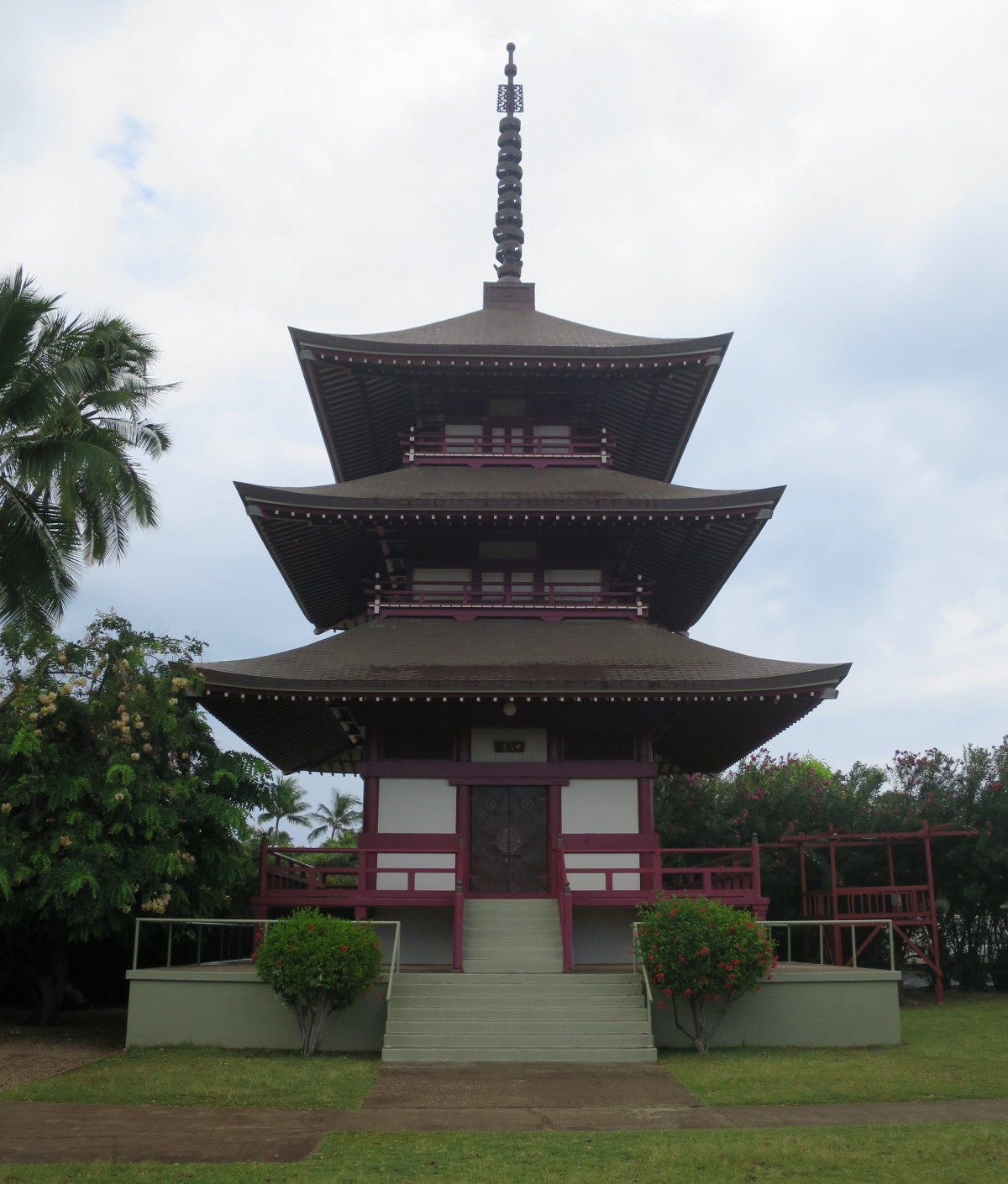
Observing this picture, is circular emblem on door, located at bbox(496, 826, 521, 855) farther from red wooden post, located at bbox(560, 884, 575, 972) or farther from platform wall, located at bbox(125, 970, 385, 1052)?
platform wall, located at bbox(125, 970, 385, 1052)

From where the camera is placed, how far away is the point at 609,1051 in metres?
15.5

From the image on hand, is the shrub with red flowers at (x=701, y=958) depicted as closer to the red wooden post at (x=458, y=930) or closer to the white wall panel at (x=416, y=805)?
the red wooden post at (x=458, y=930)

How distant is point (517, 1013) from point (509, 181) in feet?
78.3

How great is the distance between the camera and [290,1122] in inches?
468

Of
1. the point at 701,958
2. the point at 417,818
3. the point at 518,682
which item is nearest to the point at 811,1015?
the point at 701,958

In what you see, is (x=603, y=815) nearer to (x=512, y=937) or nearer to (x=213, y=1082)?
(x=512, y=937)

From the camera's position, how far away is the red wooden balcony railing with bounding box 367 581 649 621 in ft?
75.6

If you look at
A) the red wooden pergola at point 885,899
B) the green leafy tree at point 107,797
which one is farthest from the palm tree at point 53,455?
the red wooden pergola at point 885,899

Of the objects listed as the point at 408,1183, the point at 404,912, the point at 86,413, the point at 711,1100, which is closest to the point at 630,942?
the point at 404,912

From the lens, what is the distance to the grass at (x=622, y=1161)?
961cm

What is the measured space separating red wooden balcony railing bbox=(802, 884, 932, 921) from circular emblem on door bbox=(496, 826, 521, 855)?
8.54m

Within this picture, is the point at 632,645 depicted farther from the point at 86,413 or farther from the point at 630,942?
the point at 86,413

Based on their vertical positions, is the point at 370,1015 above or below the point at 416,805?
below

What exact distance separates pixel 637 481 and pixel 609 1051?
12.3 metres
